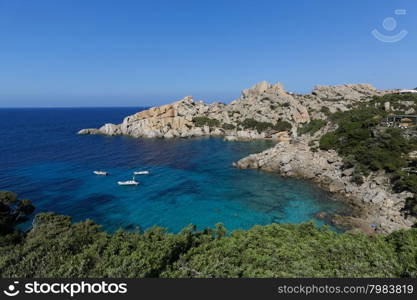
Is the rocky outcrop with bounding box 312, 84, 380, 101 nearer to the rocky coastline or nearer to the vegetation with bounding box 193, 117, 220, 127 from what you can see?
the rocky coastline

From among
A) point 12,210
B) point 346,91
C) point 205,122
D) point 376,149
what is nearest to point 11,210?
point 12,210

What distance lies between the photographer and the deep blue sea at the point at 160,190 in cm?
2233

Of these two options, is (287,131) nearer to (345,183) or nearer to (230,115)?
(230,115)

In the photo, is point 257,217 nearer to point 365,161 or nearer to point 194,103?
point 365,161

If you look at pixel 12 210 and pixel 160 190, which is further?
pixel 160 190

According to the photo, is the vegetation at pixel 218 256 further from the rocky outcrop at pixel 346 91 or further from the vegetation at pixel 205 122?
the rocky outcrop at pixel 346 91

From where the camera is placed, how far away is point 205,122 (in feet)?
250

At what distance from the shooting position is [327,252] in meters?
8.55

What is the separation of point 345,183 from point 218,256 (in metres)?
25.8

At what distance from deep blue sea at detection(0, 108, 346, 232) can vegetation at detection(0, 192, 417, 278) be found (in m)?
11.3

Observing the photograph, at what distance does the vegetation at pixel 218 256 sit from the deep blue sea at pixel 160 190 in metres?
11.3

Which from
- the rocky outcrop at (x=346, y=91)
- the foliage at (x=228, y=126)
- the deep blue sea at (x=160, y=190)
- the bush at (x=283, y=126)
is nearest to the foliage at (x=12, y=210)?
the deep blue sea at (x=160, y=190)

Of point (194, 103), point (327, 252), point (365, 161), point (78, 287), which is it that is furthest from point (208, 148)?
point (78, 287)

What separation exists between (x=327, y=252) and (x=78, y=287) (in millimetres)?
8517
